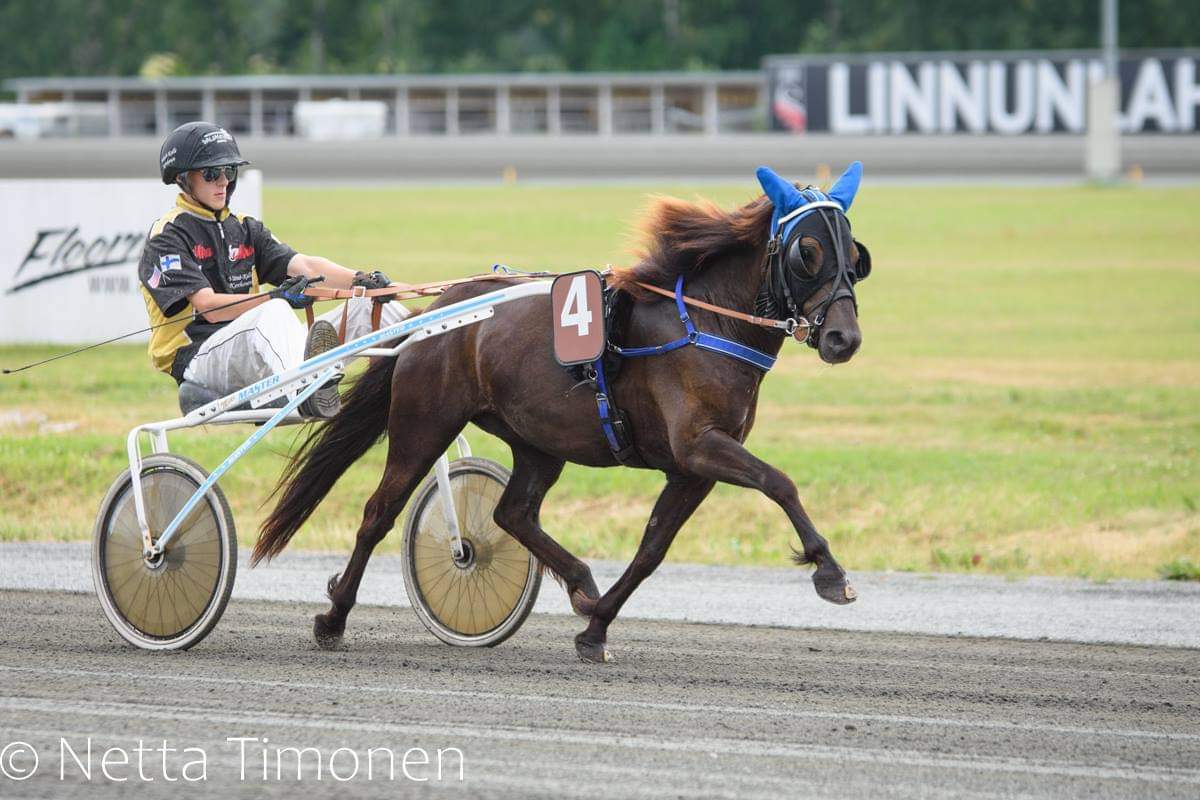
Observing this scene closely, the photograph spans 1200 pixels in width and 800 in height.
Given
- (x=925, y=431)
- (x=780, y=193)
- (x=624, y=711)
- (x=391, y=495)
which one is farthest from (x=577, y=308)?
(x=925, y=431)

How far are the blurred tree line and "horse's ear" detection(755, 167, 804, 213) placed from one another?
5244 cm

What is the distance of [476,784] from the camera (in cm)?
436

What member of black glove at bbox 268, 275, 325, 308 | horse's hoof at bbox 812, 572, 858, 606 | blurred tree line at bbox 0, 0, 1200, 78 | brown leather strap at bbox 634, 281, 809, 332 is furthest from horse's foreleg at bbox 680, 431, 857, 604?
blurred tree line at bbox 0, 0, 1200, 78

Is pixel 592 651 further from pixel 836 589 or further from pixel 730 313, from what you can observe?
pixel 730 313

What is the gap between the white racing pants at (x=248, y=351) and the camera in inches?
247

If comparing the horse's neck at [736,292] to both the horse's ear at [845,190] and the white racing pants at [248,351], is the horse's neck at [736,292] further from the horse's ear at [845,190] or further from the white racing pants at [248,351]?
the white racing pants at [248,351]

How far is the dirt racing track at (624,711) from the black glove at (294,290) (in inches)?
51.9

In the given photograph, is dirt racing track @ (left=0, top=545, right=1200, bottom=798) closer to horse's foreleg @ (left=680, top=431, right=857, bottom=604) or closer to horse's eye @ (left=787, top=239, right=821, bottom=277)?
horse's foreleg @ (left=680, top=431, right=857, bottom=604)

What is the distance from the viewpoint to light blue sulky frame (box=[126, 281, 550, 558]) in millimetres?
6094

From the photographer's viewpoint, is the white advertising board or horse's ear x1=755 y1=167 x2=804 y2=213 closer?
horse's ear x1=755 y1=167 x2=804 y2=213

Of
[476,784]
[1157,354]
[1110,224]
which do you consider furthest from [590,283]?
[1110,224]

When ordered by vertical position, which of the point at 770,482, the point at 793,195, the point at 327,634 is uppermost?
the point at 793,195

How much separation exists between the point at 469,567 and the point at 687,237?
62.3 inches

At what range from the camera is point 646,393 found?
229 inches
